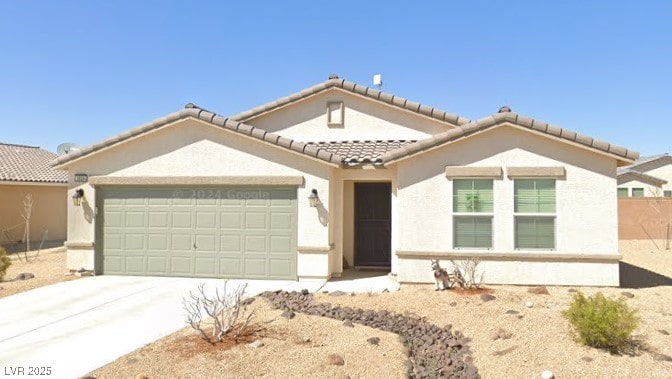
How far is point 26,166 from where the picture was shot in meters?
22.2

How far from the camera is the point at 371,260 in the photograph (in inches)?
506

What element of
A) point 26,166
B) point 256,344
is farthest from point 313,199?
point 26,166

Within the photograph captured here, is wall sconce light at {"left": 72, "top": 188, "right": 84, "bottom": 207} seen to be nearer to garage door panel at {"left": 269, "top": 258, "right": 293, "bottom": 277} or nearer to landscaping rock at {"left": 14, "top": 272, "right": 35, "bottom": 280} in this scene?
landscaping rock at {"left": 14, "top": 272, "right": 35, "bottom": 280}

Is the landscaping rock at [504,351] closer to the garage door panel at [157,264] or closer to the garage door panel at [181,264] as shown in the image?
the garage door panel at [181,264]

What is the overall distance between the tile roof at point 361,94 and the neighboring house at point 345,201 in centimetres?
5

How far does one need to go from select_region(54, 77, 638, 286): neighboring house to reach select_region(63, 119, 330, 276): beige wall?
3 cm

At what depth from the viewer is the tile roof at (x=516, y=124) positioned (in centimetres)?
967

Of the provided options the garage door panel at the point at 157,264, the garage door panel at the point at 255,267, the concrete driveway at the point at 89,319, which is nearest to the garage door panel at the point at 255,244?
the garage door panel at the point at 255,267

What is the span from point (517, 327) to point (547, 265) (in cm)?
373

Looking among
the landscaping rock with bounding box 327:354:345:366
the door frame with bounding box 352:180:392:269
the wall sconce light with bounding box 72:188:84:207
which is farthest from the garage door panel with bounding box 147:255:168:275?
the landscaping rock with bounding box 327:354:345:366

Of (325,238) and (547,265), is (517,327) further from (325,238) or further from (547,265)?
(325,238)

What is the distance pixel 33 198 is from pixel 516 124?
22.3m

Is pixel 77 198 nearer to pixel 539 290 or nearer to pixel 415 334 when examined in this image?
pixel 415 334

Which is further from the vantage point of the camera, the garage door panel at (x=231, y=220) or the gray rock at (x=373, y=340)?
the garage door panel at (x=231, y=220)
